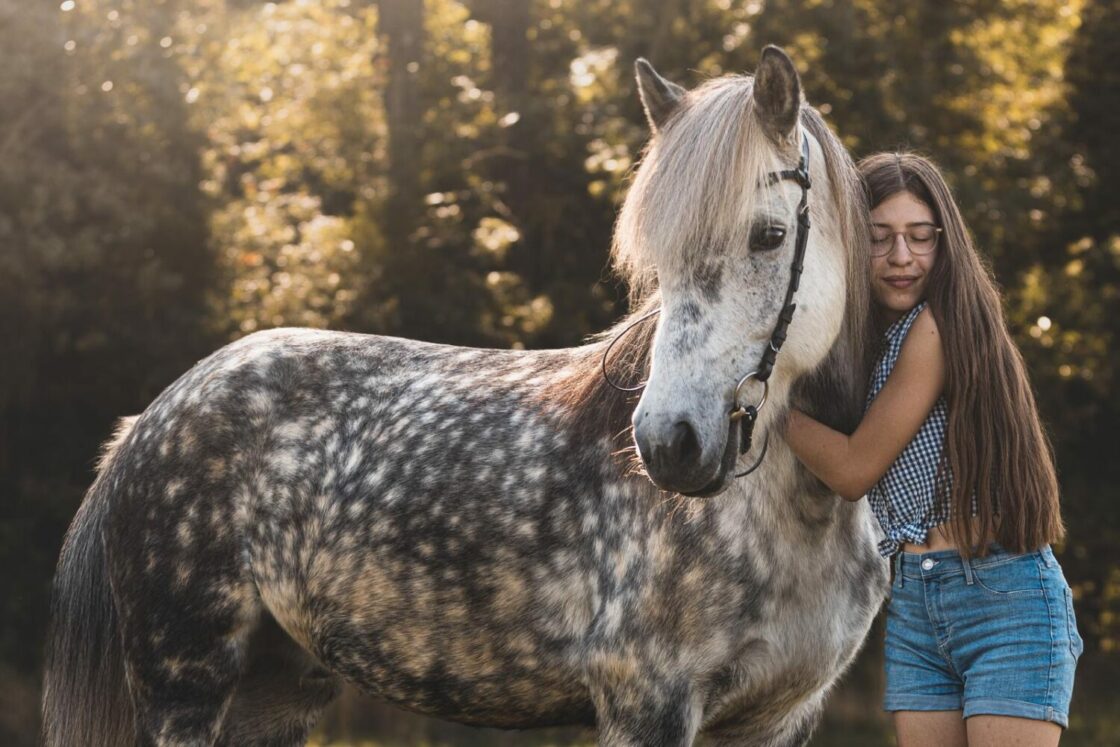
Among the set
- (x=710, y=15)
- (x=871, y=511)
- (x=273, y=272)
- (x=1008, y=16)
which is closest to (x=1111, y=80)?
(x=1008, y=16)

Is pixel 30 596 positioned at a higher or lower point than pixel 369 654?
lower

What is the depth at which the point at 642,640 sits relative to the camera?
3375 mm

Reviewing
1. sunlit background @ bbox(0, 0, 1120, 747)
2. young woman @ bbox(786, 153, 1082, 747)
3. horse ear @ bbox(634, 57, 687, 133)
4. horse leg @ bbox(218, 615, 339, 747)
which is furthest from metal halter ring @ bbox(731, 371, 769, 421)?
sunlit background @ bbox(0, 0, 1120, 747)

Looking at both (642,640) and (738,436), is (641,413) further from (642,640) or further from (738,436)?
(642,640)

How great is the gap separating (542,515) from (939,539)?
1099mm

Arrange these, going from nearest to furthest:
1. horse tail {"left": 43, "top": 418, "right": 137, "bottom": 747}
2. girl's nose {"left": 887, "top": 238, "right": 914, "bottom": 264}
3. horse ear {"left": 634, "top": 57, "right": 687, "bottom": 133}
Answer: girl's nose {"left": 887, "top": 238, "right": 914, "bottom": 264} → horse ear {"left": 634, "top": 57, "right": 687, "bottom": 133} → horse tail {"left": 43, "top": 418, "right": 137, "bottom": 747}

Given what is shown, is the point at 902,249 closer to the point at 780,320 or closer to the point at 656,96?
the point at 780,320

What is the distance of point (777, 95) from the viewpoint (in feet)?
10.0

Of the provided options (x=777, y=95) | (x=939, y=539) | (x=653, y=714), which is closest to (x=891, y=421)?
(x=939, y=539)

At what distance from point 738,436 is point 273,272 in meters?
10.6

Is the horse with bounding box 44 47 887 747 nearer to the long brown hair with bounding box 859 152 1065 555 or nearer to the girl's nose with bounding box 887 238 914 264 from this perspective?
the girl's nose with bounding box 887 238 914 264

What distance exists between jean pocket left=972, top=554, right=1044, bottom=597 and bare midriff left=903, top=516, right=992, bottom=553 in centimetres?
7

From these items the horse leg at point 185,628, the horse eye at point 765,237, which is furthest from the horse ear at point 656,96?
the horse leg at point 185,628

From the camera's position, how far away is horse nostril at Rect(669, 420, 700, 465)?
9.19ft
